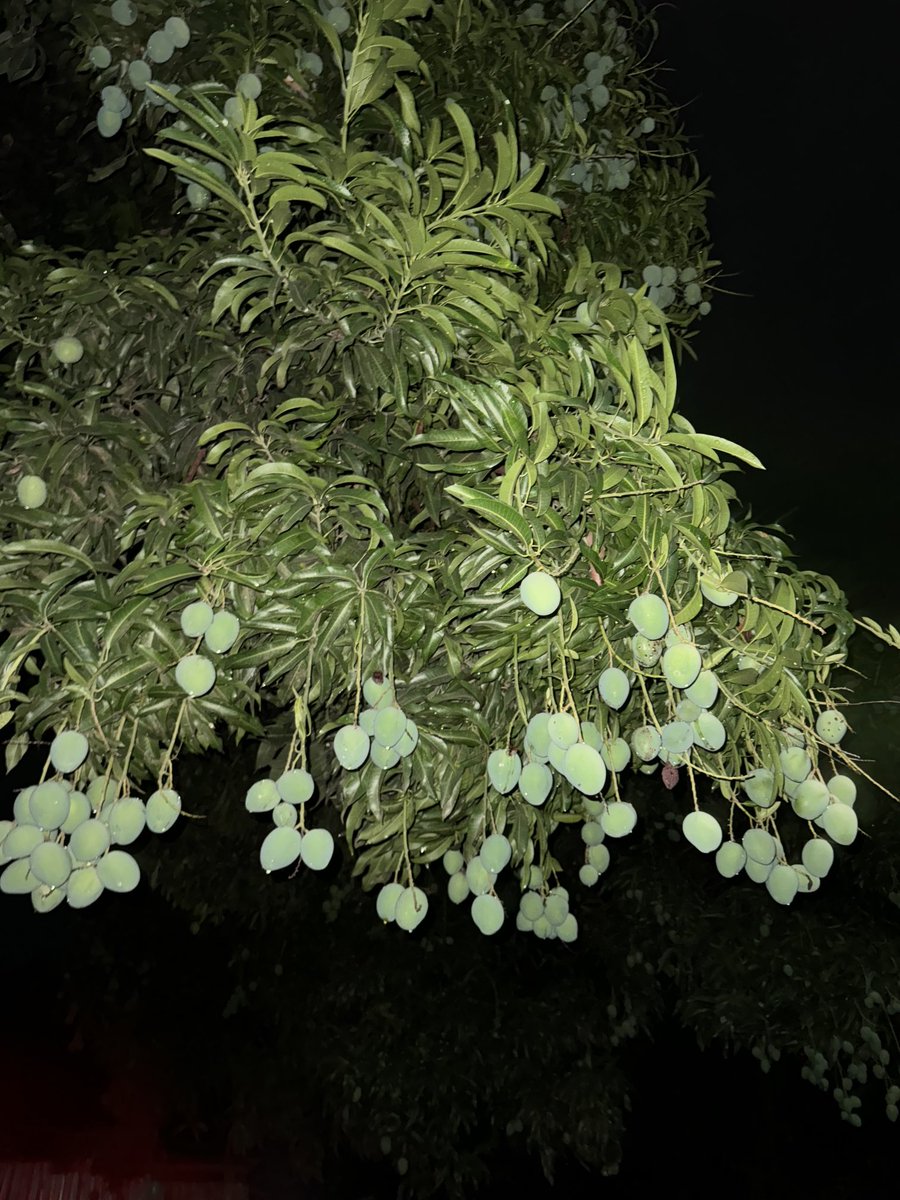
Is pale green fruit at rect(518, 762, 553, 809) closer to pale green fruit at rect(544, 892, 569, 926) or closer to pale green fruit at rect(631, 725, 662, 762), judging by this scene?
pale green fruit at rect(631, 725, 662, 762)

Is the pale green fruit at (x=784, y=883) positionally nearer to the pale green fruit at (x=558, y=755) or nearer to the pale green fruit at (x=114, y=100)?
the pale green fruit at (x=558, y=755)

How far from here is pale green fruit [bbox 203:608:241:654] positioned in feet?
2.63

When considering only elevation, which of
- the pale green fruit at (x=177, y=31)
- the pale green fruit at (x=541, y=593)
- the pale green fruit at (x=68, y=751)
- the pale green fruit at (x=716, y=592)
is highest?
the pale green fruit at (x=177, y=31)

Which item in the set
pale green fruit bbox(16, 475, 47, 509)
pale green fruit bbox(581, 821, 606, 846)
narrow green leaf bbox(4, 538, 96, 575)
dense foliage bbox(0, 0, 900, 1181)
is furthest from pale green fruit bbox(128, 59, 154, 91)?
pale green fruit bbox(581, 821, 606, 846)

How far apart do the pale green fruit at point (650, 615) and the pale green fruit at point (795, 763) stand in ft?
0.79

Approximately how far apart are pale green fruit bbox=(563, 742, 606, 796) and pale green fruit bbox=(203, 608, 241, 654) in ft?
1.09

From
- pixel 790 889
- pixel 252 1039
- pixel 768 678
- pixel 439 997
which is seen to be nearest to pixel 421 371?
pixel 768 678

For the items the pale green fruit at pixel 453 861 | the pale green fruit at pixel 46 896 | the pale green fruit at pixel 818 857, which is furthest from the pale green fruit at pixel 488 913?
the pale green fruit at pixel 46 896

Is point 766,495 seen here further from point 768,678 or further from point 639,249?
point 768,678

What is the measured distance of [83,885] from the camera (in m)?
0.87

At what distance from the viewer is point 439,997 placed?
116 inches

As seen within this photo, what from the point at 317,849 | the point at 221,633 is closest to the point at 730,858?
the point at 317,849

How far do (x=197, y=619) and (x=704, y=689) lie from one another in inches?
18.8

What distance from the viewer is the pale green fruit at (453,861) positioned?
3.67 ft
